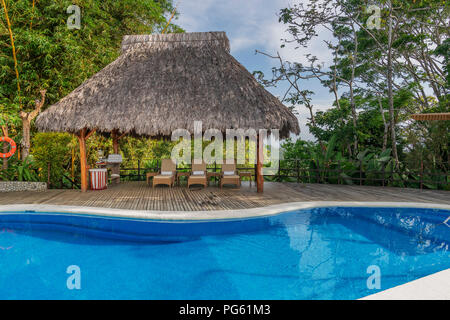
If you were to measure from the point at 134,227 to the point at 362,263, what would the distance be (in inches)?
139

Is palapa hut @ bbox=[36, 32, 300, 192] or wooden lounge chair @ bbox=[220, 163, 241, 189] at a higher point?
palapa hut @ bbox=[36, 32, 300, 192]

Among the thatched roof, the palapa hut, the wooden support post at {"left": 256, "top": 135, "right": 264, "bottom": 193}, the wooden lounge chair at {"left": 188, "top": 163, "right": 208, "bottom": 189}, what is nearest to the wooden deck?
the wooden support post at {"left": 256, "top": 135, "right": 264, "bottom": 193}

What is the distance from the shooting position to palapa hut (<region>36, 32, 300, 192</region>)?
672cm

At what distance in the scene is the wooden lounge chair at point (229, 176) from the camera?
7.85 metres

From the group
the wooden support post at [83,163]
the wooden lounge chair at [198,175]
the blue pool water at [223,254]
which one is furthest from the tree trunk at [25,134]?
the wooden lounge chair at [198,175]

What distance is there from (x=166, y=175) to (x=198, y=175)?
3.17 ft

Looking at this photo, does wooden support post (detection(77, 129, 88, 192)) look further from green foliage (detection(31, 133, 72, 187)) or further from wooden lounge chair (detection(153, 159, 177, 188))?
wooden lounge chair (detection(153, 159, 177, 188))

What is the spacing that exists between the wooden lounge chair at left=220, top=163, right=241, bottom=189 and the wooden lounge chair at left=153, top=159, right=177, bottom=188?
1.50m

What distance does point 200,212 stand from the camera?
4.91 m

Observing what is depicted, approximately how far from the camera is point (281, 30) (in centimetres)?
1162

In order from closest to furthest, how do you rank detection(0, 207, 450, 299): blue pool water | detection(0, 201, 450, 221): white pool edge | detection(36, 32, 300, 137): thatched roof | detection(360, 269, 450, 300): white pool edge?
detection(360, 269, 450, 300): white pool edge → detection(0, 207, 450, 299): blue pool water → detection(0, 201, 450, 221): white pool edge → detection(36, 32, 300, 137): thatched roof

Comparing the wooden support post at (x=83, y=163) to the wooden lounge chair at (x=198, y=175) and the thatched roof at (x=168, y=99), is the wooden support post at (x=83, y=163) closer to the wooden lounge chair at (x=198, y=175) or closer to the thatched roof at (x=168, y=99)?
the thatched roof at (x=168, y=99)

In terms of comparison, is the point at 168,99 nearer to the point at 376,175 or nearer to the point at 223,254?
the point at 223,254
